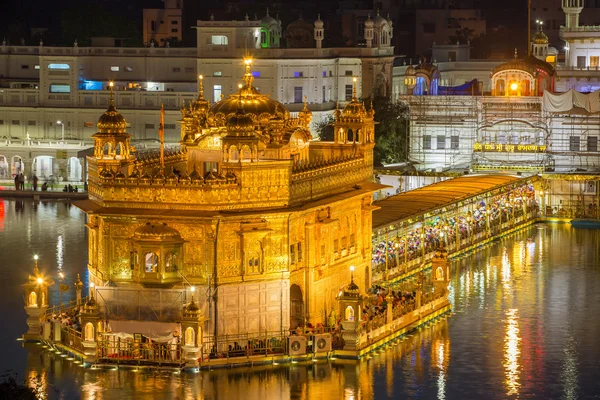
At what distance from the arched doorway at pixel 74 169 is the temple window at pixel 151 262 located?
159ft

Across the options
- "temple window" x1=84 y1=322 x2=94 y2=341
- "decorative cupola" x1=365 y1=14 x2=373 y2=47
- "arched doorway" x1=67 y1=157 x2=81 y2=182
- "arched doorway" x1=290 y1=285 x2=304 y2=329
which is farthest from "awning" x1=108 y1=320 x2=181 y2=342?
"decorative cupola" x1=365 y1=14 x2=373 y2=47

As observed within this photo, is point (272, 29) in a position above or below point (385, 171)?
above

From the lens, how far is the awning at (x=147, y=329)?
41969 millimetres

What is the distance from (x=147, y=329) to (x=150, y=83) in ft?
188

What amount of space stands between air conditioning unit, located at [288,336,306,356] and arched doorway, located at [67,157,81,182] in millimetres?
49128

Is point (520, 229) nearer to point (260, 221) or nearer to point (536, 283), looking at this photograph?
point (536, 283)

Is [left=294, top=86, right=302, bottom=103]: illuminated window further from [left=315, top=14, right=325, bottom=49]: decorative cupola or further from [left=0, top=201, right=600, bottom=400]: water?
[left=0, top=201, right=600, bottom=400]: water

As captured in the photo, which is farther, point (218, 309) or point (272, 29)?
point (272, 29)

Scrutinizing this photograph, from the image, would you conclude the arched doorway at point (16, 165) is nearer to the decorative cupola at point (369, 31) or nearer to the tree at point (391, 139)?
the tree at point (391, 139)

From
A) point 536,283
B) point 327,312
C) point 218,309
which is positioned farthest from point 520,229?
point 218,309

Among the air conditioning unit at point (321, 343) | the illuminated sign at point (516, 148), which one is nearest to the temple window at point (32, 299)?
the air conditioning unit at point (321, 343)

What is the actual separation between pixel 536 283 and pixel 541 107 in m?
27.6

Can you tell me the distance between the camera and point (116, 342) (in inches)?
1661

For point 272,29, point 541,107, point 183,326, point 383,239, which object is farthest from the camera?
point 272,29
